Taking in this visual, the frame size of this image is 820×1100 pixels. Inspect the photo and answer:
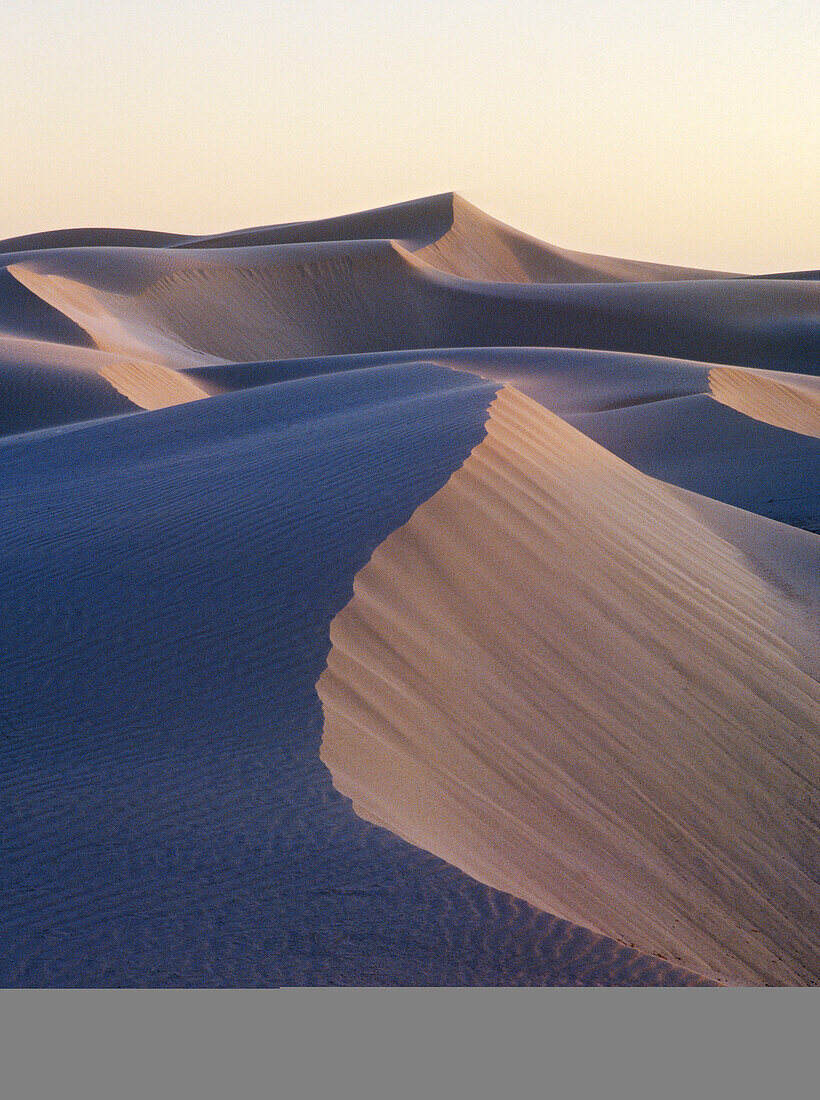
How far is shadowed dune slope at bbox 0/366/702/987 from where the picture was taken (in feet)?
11.3

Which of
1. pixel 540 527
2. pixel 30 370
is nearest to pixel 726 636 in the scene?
pixel 540 527

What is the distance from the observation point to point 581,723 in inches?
232

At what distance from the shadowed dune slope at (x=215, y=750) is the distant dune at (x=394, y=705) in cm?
1

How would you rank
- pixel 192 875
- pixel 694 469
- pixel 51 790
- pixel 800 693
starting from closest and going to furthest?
pixel 192 875 → pixel 51 790 → pixel 800 693 → pixel 694 469

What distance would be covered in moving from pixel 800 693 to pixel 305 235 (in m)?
47.1

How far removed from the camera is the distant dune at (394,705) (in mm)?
3609

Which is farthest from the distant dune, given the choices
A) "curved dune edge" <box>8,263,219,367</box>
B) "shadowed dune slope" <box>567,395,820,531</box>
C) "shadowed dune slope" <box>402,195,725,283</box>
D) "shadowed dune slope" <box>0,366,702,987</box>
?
"shadowed dune slope" <box>402,195,725,283</box>

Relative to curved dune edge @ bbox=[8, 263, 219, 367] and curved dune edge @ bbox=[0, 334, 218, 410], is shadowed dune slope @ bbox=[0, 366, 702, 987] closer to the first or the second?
curved dune edge @ bbox=[0, 334, 218, 410]

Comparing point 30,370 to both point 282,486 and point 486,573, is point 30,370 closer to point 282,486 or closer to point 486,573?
point 282,486

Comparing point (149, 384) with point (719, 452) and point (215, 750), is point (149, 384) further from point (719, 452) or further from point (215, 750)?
point (215, 750)

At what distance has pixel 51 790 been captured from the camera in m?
4.55

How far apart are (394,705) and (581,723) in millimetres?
1081

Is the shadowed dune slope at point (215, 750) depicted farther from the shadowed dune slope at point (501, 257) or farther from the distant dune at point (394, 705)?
the shadowed dune slope at point (501, 257)

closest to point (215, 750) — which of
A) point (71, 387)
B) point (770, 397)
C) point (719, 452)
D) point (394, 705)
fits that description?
point (394, 705)
